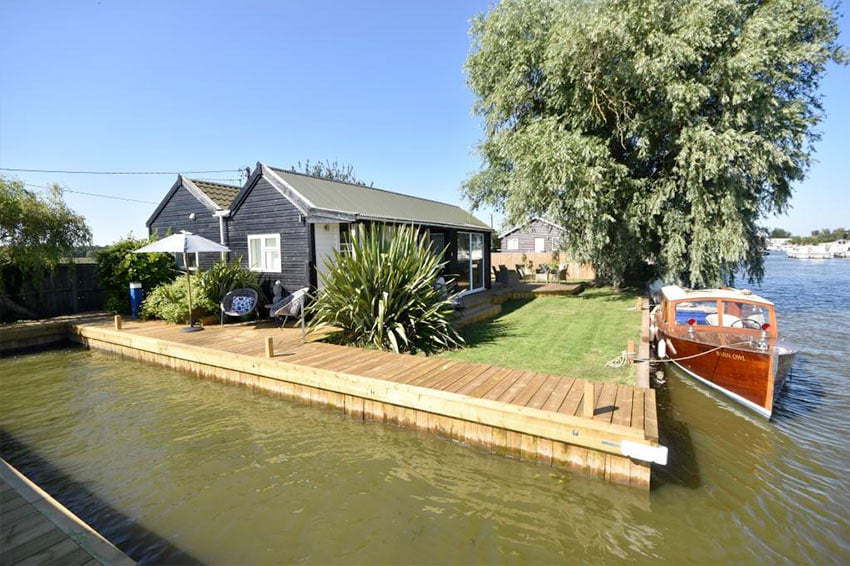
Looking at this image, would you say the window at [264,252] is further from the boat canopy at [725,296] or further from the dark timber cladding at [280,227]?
the boat canopy at [725,296]

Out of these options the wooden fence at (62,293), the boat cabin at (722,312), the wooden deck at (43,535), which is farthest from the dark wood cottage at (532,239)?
the wooden deck at (43,535)

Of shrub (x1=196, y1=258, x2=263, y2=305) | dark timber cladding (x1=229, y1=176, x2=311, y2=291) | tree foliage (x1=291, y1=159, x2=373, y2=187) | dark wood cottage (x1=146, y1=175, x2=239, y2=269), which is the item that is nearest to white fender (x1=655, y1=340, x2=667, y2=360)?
dark timber cladding (x1=229, y1=176, x2=311, y2=291)

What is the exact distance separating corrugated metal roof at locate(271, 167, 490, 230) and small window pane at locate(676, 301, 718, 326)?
713cm

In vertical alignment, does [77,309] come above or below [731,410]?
above

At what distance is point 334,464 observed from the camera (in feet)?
14.6

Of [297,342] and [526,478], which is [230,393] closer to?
[297,342]

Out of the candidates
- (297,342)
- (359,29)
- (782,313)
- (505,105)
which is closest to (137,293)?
(297,342)

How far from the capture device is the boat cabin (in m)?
6.77

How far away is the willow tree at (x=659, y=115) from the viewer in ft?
38.5

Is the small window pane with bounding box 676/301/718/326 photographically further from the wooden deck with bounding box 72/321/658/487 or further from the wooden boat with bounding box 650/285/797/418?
the wooden deck with bounding box 72/321/658/487

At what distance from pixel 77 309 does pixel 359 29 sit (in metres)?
12.4

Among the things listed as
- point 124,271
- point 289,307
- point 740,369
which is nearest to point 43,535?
point 289,307

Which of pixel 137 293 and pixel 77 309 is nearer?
pixel 137 293

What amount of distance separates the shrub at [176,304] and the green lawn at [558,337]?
6505 mm
